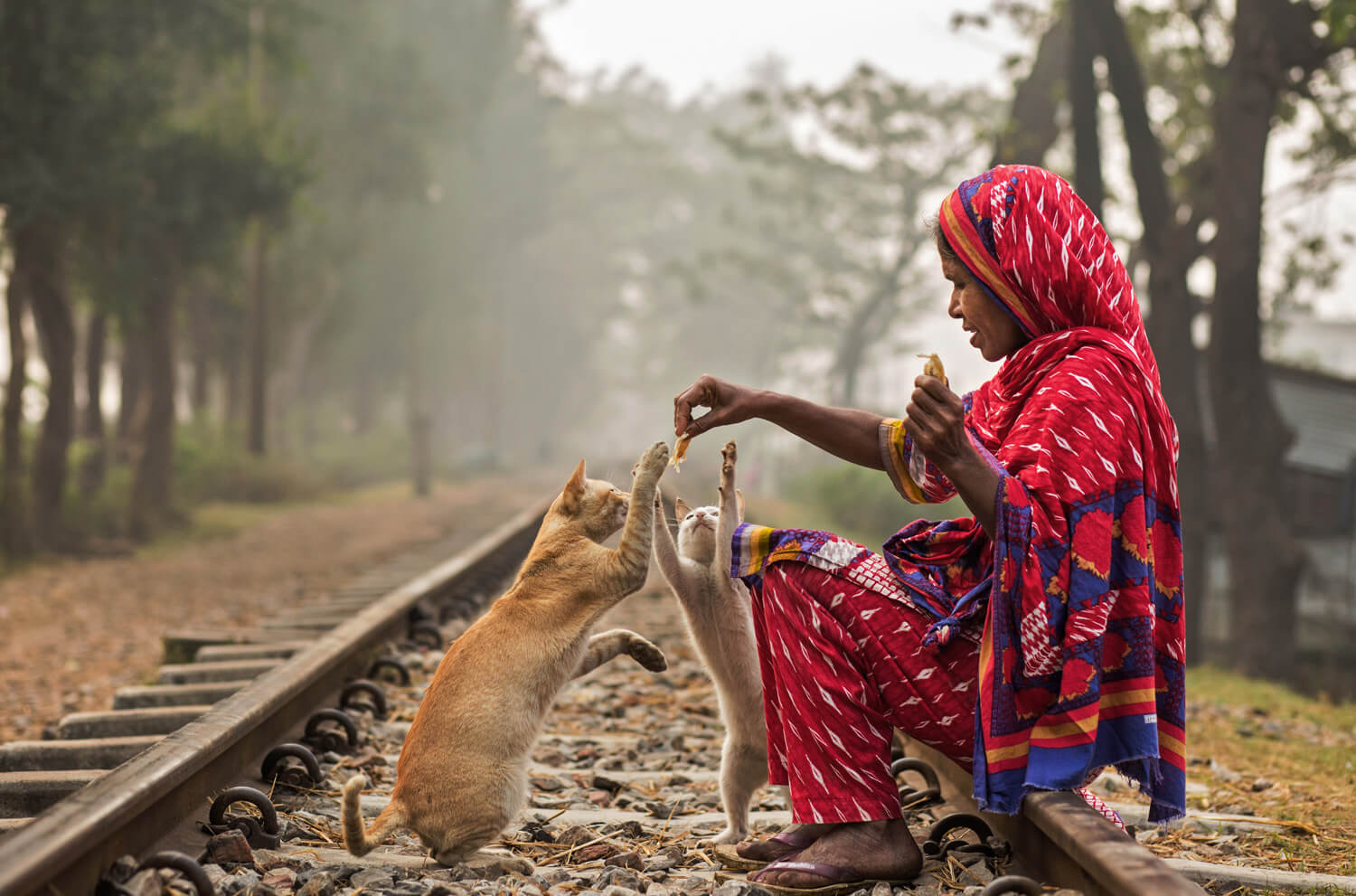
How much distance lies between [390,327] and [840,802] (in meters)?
35.8

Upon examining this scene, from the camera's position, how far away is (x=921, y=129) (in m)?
30.1

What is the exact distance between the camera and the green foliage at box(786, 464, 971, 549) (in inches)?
752

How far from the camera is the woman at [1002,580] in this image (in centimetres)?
253

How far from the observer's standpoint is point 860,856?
291 centimetres

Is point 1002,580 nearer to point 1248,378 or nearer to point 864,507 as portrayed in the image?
point 1248,378

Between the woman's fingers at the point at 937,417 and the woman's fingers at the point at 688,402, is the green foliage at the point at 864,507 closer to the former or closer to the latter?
the woman's fingers at the point at 688,402

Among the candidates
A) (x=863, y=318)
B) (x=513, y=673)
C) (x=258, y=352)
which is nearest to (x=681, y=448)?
(x=513, y=673)

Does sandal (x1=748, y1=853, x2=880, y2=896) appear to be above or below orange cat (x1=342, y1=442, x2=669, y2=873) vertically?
below

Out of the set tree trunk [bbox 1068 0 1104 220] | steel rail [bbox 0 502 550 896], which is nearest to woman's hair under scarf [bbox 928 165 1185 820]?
steel rail [bbox 0 502 550 896]

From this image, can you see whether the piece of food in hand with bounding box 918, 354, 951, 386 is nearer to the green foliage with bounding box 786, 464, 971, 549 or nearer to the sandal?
the sandal

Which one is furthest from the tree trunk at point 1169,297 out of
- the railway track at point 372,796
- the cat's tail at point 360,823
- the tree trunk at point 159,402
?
the tree trunk at point 159,402

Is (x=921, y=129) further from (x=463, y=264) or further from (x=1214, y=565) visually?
(x=463, y=264)

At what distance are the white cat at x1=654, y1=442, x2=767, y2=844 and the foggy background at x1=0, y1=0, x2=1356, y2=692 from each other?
92 cm

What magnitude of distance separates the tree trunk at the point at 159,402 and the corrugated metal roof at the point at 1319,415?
16.1m
